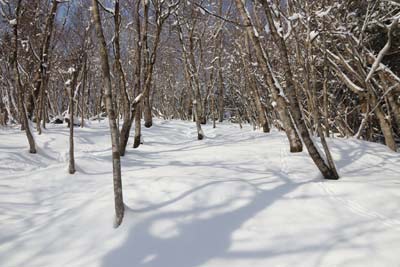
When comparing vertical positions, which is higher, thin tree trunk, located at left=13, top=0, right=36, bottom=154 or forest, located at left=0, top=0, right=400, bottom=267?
thin tree trunk, located at left=13, top=0, right=36, bottom=154

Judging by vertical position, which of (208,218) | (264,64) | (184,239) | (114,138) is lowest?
(184,239)

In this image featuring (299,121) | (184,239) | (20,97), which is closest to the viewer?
(184,239)

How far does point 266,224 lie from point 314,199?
38.3 inches

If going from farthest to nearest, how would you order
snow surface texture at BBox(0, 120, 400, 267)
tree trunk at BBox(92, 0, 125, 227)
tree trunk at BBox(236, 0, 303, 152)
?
tree trunk at BBox(236, 0, 303, 152) → tree trunk at BBox(92, 0, 125, 227) → snow surface texture at BBox(0, 120, 400, 267)

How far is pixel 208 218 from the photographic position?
13.6 ft

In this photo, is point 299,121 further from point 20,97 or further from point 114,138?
point 20,97

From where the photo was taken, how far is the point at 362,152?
7695 millimetres

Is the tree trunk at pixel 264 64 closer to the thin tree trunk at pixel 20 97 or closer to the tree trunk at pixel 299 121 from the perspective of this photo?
the tree trunk at pixel 299 121

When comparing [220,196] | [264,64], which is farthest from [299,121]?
[220,196]

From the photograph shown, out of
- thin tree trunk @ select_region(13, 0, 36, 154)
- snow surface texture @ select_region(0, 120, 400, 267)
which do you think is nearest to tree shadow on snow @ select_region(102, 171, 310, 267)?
snow surface texture @ select_region(0, 120, 400, 267)

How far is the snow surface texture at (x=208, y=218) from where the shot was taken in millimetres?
3471

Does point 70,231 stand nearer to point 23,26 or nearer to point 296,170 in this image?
point 296,170

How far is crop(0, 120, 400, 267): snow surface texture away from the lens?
347cm

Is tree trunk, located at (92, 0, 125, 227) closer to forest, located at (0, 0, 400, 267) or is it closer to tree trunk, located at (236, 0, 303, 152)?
forest, located at (0, 0, 400, 267)
